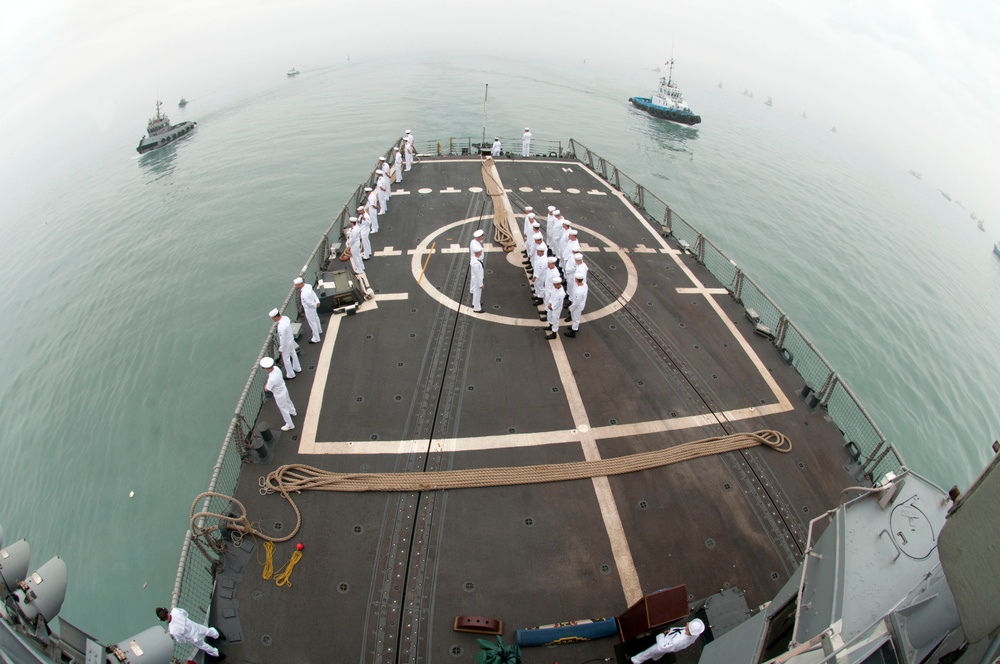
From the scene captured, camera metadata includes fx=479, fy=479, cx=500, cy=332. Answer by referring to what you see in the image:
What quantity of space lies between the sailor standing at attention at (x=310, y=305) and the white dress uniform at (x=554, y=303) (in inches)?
236

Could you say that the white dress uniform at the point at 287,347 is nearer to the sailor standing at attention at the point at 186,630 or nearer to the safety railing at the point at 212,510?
the safety railing at the point at 212,510

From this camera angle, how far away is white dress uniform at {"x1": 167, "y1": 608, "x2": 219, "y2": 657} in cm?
615

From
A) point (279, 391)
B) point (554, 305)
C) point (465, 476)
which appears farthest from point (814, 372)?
point (279, 391)

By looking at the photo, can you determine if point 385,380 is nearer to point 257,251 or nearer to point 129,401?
point 129,401

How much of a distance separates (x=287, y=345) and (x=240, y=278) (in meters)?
16.8

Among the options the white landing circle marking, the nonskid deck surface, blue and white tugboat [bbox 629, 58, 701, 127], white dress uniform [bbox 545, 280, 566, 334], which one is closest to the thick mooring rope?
the nonskid deck surface

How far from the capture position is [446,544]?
8.01 metres

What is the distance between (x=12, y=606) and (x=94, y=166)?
58.2 meters

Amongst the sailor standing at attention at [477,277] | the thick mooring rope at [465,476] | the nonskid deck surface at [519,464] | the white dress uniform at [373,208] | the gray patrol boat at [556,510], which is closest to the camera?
the gray patrol boat at [556,510]

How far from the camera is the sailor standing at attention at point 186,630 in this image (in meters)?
6.15

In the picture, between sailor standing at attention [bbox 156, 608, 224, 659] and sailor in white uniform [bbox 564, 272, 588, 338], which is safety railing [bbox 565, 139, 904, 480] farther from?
sailor standing at attention [bbox 156, 608, 224, 659]

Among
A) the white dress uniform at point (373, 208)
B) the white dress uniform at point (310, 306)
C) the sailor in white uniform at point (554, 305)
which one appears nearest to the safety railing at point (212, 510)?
the white dress uniform at point (310, 306)

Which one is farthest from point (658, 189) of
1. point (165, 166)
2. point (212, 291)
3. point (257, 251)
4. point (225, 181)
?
point (165, 166)

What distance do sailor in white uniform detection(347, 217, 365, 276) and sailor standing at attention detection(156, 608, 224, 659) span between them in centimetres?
1058
